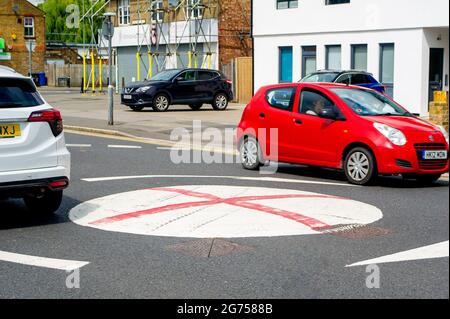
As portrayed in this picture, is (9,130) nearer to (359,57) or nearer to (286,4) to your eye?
(359,57)

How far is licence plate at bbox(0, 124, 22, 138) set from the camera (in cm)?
823

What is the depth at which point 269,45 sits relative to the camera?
1387 inches

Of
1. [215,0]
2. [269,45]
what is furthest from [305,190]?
[215,0]

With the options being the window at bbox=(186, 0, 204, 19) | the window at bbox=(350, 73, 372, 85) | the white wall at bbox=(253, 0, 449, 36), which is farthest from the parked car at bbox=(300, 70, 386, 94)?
the window at bbox=(186, 0, 204, 19)

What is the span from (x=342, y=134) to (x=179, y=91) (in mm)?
19452

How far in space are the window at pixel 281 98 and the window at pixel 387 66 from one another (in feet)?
56.1

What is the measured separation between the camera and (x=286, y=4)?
3428 cm

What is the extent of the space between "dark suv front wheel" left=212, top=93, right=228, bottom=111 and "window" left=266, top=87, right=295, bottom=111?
18.4 meters

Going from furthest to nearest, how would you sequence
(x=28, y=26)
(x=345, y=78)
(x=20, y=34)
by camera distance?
(x=28, y=26), (x=20, y=34), (x=345, y=78)

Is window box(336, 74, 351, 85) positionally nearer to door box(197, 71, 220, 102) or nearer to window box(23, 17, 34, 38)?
door box(197, 71, 220, 102)

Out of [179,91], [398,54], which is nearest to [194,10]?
[179,91]

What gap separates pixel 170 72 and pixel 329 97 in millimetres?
19732

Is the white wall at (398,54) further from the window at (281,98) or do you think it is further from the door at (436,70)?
the window at (281,98)

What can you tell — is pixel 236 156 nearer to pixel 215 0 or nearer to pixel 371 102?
pixel 371 102
